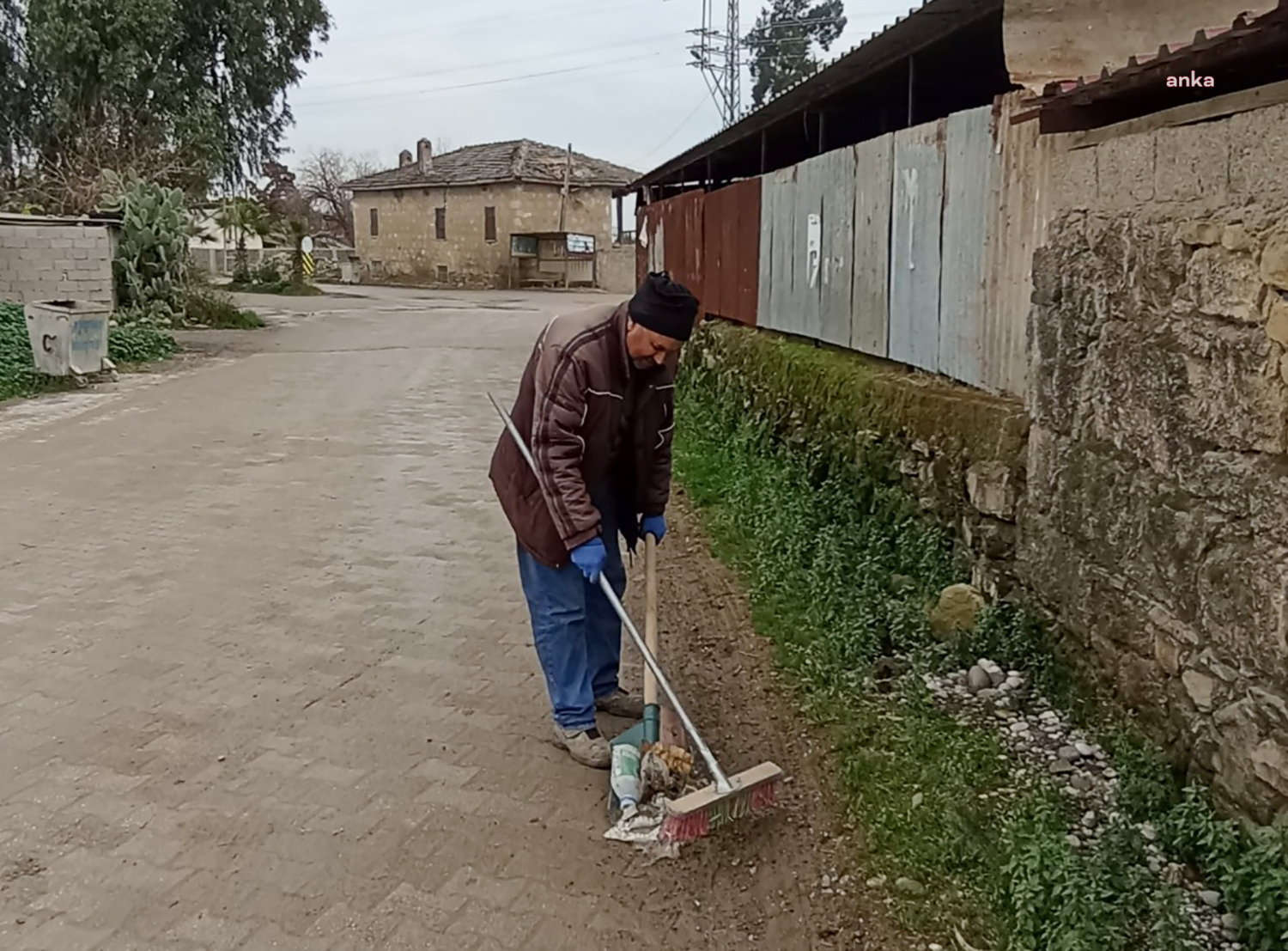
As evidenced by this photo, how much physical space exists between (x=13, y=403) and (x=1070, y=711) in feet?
39.8

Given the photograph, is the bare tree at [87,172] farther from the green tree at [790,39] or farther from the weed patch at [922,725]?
the green tree at [790,39]

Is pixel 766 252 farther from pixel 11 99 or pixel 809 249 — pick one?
pixel 11 99

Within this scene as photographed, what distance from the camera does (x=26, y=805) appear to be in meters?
3.84

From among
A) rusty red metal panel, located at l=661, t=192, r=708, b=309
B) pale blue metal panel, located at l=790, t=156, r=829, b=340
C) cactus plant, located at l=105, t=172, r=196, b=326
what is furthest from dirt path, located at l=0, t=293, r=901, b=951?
cactus plant, located at l=105, t=172, r=196, b=326

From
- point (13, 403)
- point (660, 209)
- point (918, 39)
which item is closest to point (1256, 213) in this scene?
point (918, 39)

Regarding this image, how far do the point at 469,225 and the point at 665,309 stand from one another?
145 feet

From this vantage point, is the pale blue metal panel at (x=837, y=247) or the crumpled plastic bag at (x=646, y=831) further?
the pale blue metal panel at (x=837, y=247)

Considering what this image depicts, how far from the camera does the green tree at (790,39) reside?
2079 inches

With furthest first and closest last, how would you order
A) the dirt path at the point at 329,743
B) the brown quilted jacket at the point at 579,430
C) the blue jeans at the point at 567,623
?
the blue jeans at the point at 567,623
the brown quilted jacket at the point at 579,430
the dirt path at the point at 329,743

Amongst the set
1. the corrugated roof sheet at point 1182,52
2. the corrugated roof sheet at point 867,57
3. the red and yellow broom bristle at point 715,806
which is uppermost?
the corrugated roof sheet at point 867,57

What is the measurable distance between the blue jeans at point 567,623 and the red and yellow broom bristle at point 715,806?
2.19 feet

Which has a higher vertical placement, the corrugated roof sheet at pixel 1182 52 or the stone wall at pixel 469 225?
the stone wall at pixel 469 225

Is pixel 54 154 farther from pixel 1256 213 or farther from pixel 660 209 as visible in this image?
pixel 1256 213

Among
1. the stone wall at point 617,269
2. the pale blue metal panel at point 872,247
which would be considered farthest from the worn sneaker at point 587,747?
the stone wall at point 617,269
